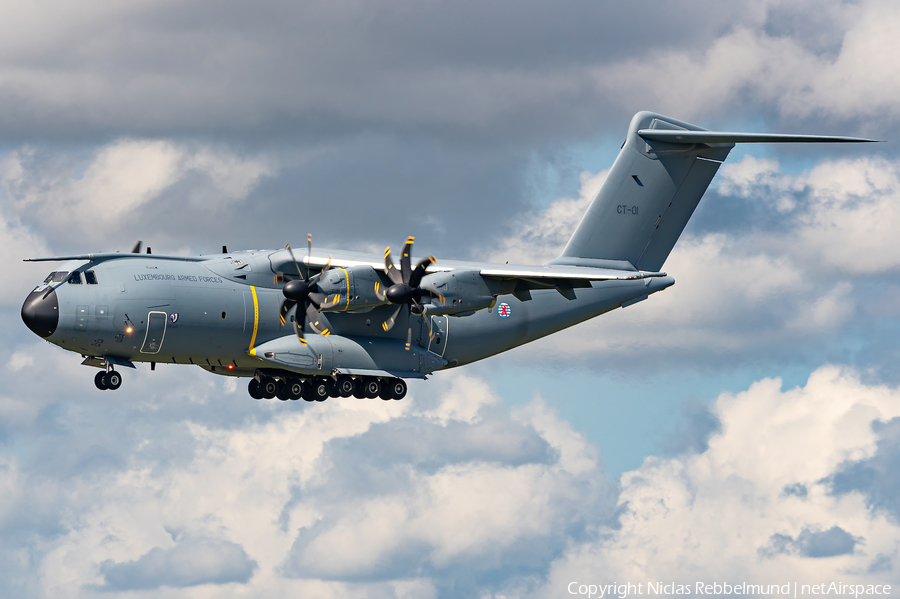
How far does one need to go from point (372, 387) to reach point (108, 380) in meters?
8.05

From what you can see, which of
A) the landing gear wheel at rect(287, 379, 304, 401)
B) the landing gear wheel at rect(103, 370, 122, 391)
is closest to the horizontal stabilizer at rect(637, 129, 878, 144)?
the landing gear wheel at rect(287, 379, 304, 401)

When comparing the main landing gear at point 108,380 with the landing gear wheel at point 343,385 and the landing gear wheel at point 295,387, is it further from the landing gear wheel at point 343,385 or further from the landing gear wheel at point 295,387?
the landing gear wheel at point 343,385

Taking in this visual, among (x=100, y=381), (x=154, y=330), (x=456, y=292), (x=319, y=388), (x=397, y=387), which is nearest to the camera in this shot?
(x=154, y=330)

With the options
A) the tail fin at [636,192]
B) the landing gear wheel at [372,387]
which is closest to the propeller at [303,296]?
the landing gear wheel at [372,387]

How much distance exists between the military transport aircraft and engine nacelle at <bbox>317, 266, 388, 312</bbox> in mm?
29

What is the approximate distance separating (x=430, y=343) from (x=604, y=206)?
26.0 feet

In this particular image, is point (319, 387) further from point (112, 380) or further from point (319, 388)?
point (112, 380)

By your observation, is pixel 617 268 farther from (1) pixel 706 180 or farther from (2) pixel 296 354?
(2) pixel 296 354

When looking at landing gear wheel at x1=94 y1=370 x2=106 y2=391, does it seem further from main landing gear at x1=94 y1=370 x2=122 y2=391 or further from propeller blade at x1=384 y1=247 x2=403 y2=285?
propeller blade at x1=384 y1=247 x2=403 y2=285

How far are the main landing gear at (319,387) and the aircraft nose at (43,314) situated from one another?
7.08 metres

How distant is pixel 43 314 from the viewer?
31219 mm

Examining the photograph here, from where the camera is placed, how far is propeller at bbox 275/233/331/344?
108ft

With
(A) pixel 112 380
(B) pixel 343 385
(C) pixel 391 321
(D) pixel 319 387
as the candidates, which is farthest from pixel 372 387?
(A) pixel 112 380

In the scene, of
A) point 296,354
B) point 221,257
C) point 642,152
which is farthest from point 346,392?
point 642,152
